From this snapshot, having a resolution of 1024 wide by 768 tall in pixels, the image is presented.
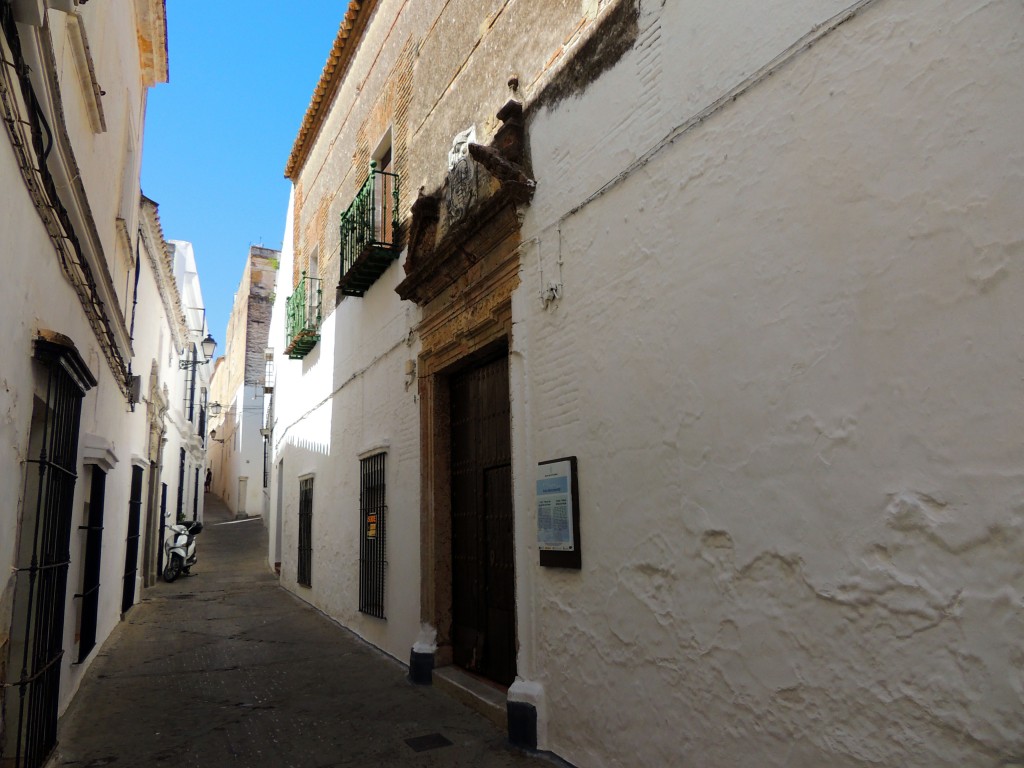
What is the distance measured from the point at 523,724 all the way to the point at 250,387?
76.2ft

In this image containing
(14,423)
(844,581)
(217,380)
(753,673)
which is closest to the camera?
(844,581)

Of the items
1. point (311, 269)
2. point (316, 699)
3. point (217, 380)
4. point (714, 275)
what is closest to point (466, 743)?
point (316, 699)

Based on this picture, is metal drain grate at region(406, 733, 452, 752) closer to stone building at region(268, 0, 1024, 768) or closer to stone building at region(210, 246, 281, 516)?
stone building at region(268, 0, 1024, 768)

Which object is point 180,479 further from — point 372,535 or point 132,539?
point 372,535

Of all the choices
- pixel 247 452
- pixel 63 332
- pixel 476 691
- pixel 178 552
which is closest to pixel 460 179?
pixel 63 332

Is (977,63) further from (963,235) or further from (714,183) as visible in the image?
(714,183)

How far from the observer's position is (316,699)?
5.12m

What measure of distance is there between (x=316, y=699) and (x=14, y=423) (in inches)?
122

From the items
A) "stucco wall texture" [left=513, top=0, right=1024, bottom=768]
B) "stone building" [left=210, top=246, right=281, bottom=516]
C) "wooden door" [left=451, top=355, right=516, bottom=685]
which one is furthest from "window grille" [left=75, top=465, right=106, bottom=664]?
"stone building" [left=210, top=246, right=281, bottom=516]

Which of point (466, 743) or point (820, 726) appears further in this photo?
point (466, 743)

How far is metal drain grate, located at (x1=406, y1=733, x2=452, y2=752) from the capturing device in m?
4.09

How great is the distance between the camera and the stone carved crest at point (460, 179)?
5.19 meters

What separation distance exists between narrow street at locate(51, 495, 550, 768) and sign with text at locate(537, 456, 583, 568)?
3.49 ft

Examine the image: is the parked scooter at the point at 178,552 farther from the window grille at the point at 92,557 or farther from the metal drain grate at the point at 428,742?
the metal drain grate at the point at 428,742
